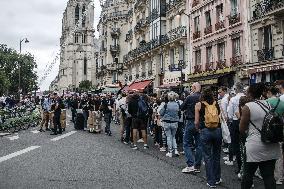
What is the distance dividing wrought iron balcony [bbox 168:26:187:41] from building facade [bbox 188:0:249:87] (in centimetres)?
106

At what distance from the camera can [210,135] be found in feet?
25.7

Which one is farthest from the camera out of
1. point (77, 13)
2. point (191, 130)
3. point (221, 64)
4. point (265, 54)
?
point (77, 13)

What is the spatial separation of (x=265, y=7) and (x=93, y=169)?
57.6ft

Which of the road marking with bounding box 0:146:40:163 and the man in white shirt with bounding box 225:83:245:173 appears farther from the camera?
the road marking with bounding box 0:146:40:163

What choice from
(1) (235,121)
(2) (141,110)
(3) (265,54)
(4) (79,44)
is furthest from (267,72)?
(4) (79,44)

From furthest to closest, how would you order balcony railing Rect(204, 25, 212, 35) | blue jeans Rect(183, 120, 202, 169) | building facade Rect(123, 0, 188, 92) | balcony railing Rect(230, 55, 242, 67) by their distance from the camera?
building facade Rect(123, 0, 188, 92)
balcony railing Rect(204, 25, 212, 35)
balcony railing Rect(230, 55, 242, 67)
blue jeans Rect(183, 120, 202, 169)

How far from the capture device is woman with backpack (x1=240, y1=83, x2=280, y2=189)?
5641 mm

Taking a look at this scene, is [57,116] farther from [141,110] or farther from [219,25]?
[219,25]

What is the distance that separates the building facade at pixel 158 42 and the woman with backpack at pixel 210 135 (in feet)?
68.9

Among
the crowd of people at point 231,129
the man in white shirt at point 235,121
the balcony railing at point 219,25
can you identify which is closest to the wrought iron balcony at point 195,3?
the balcony railing at point 219,25

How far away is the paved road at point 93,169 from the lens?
7875 mm

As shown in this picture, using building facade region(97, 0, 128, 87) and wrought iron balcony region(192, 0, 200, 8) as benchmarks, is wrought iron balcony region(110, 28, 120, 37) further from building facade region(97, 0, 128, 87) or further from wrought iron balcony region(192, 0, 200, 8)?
wrought iron balcony region(192, 0, 200, 8)

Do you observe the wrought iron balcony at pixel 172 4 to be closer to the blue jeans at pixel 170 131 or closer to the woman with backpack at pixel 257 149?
the blue jeans at pixel 170 131

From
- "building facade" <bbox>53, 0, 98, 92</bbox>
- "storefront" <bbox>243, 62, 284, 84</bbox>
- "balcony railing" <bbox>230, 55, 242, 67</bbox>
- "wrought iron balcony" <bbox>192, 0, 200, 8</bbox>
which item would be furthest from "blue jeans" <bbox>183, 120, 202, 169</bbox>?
"building facade" <bbox>53, 0, 98, 92</bbox>
